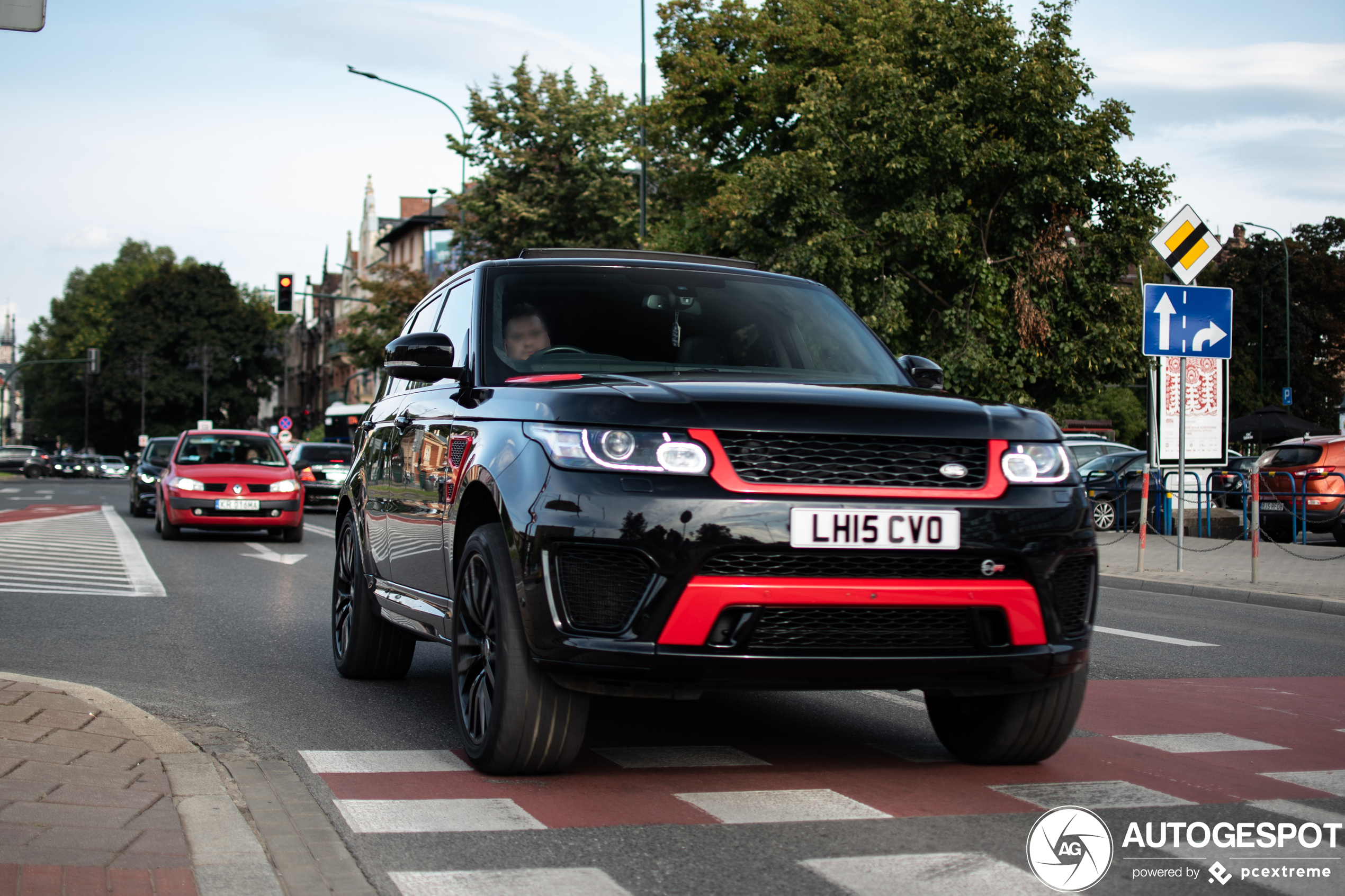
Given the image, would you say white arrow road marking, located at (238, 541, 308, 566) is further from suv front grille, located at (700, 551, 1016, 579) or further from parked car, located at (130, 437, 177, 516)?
suv front grille, located at (700, 551, 1016, 579)

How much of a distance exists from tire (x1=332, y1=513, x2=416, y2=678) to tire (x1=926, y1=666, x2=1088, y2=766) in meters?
2.91

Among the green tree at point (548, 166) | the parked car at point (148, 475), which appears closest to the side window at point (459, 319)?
the parked car at point (148, 475)

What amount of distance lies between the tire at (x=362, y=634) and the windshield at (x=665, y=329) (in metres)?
1.84

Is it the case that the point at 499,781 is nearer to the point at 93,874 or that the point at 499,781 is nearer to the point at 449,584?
the point at 449,584

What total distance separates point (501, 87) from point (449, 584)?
123 ft

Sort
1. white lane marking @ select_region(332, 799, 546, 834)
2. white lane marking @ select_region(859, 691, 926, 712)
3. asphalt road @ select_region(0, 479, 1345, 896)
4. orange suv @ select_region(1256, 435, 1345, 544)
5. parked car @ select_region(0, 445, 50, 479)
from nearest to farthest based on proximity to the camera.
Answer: asphalt road @ select_region(0, 479, 1345, 896)
white lane marking @ select_region(332, 799, 546, 834)
white lane marking @ select_region(859, 691, 926, 712)
orange suv @ select_region(1256, 435, 1345, 544)
parked car @ select_region(0, 445, 50, 479)

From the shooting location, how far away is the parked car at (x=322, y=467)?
103 ft

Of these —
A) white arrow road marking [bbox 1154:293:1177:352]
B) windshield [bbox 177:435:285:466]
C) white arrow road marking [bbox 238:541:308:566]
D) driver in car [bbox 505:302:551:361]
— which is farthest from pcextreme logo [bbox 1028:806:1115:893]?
windshield [bbox 177:435:285:466]

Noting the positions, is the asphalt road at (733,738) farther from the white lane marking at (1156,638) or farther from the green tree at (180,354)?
the green tree at (180,354)

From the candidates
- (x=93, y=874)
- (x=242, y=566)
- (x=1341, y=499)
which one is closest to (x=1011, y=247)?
(x=1341, y=499)

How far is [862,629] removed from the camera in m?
4.54

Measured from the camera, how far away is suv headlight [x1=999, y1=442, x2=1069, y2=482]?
15.7 feet

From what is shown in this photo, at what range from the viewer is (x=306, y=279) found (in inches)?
4567

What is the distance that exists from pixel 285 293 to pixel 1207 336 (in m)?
32.0
